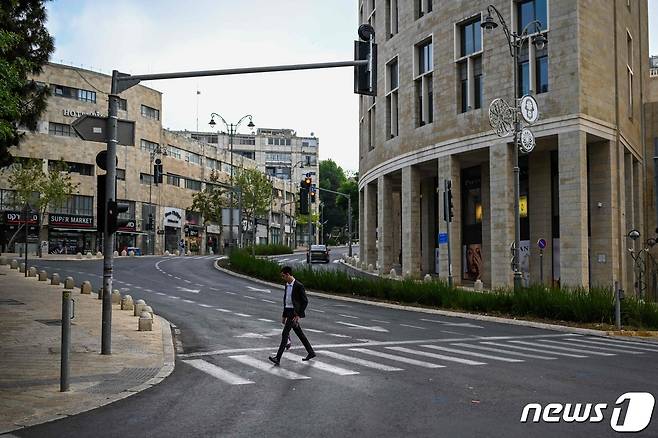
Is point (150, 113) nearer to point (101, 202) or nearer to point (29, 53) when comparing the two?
point (29, 53)

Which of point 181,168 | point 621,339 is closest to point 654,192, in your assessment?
point 621,339

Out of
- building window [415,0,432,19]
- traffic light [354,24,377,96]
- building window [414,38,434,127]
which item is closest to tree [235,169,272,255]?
building window [414,38,434,127]

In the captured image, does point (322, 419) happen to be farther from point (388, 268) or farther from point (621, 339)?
point (388, 268)

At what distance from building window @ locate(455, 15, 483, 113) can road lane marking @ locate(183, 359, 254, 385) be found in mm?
28196

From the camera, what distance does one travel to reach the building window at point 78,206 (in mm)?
68875

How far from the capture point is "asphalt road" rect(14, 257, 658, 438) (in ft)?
25.3

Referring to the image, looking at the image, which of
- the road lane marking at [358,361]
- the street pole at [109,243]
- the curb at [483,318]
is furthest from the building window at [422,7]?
the road lane marking at [358,361]

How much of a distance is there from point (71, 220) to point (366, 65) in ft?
201

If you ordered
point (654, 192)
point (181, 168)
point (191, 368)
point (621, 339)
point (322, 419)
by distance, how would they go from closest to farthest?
point (322, 419)
point (191, 368)
point (621, 339)
point (654, 192)
point (181, 168)

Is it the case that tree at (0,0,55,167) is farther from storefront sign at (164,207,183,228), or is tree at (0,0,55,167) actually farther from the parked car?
storefront sign at (164,207,183,228)

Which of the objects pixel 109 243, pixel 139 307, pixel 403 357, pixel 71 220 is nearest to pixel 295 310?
pixel 403 357

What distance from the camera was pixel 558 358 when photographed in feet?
44.7

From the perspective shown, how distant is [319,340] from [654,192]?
34207 millimetres

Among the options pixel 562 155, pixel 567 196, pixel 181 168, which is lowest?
pixel 567 196
